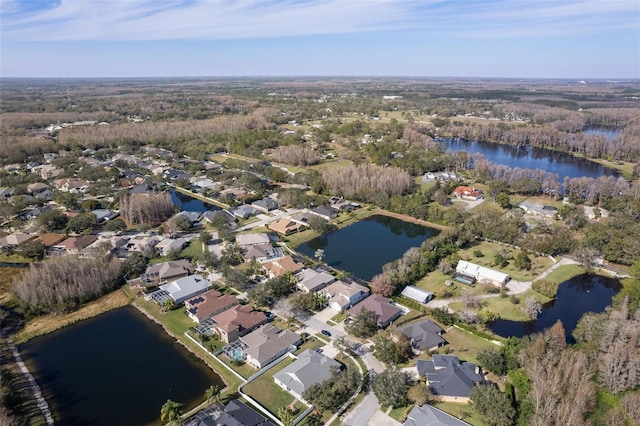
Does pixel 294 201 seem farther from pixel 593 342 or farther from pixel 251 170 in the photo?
pixel 593 342

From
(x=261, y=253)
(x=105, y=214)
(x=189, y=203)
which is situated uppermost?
(x=105, y=214)

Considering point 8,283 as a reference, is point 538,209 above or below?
above

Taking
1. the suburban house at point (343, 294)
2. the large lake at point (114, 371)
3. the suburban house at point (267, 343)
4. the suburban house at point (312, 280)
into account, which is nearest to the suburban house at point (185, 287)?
the large lake at point (114, 371)

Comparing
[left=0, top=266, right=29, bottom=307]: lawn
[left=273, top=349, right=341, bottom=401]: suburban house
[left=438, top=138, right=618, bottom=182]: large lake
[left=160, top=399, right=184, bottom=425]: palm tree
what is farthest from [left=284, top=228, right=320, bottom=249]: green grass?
[left=438, top=138, right=618, bottom=182]: large lake

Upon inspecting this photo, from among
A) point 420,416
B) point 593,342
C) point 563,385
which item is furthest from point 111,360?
point 593,342

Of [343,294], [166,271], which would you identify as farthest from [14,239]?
[343,294]

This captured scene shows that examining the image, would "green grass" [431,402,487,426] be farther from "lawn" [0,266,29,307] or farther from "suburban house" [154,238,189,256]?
"lawn" [0,266,29,307]

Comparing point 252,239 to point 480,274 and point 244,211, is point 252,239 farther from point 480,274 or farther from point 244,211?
point 480,274

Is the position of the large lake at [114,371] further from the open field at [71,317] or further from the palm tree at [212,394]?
the palm tree at [212,394]
